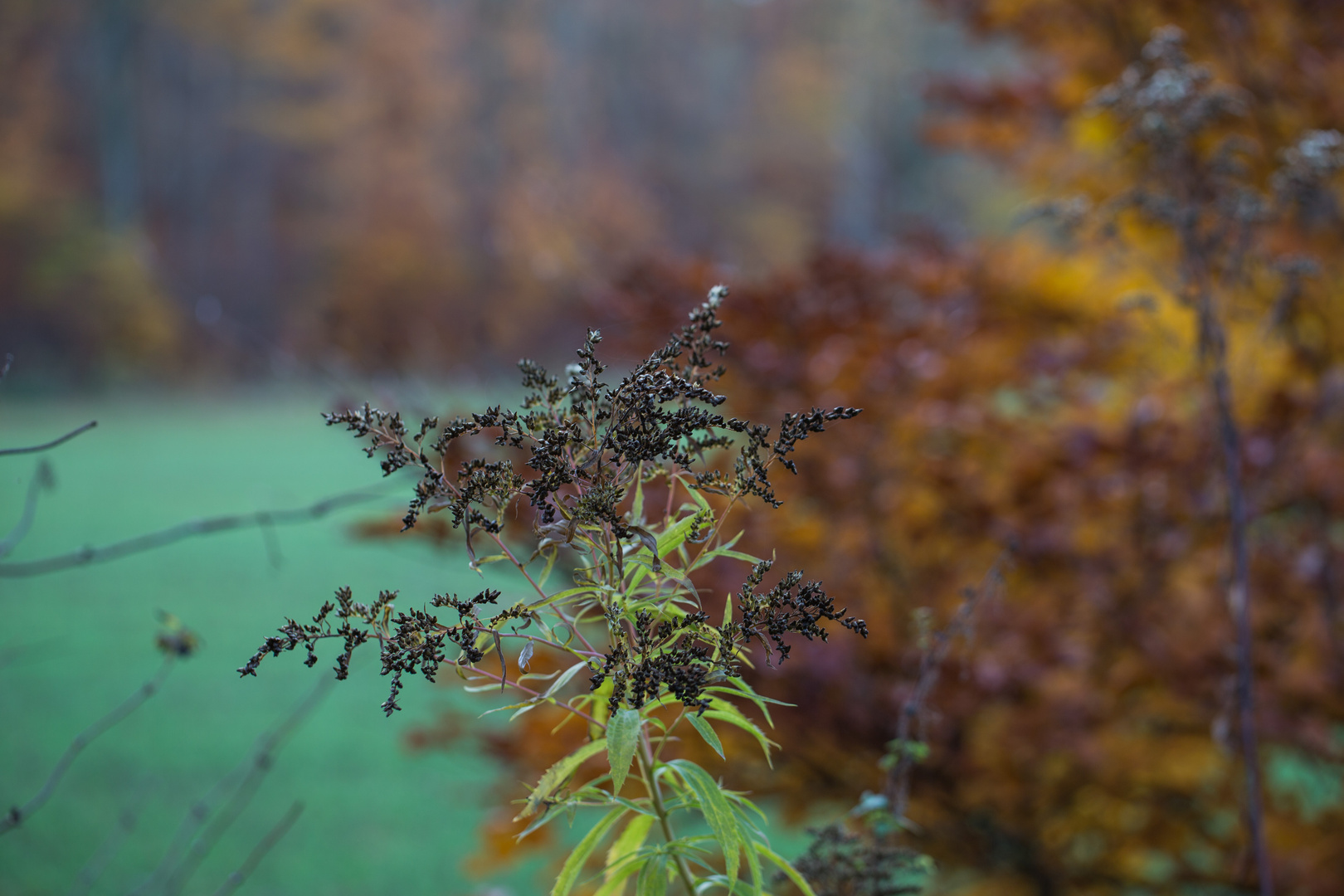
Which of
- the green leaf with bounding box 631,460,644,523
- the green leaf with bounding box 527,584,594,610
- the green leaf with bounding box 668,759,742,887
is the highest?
the green leaf with bounding box 631,460,644,523

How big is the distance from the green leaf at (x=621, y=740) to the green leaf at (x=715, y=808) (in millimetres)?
67

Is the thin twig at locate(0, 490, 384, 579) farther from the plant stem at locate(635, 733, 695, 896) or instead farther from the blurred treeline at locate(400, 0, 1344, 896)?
the blurred treeline at locate(400, 0, 1344, 896)

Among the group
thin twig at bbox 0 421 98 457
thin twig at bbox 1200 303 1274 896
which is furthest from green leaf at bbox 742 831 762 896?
thin twig at bbox 1200 303 1274 896

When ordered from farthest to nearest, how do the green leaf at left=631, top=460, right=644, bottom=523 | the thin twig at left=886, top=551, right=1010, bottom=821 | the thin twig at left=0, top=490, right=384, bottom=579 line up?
the thin twig at left=0, top=490, right=384, bottom=579 → the thin twig at left=886, top=551, right=1010, bottom=821 → the green leaf at left=631, top=460, right=644, bottom=523

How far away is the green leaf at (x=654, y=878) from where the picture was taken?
2.22 feet

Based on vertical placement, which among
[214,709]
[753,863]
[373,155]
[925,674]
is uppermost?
[373,155]

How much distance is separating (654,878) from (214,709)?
659 centimetres

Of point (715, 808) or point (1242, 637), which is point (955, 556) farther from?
point (715, 808)

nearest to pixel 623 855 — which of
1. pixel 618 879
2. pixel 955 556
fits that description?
pixel 618 879

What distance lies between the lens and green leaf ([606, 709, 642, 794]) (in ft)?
1.90

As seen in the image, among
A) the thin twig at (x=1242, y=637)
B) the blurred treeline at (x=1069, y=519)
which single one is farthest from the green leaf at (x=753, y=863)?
the blurred treeline at (x=1069, y=519)

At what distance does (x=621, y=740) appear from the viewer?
0.60 m

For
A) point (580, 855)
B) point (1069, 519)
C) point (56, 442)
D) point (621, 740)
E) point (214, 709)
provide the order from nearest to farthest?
point (621, 740) < point (580, 855) < point (56, 442) < point (1069, 519) < point (214, 709)

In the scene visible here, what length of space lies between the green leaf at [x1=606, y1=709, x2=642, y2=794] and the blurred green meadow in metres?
0.92
